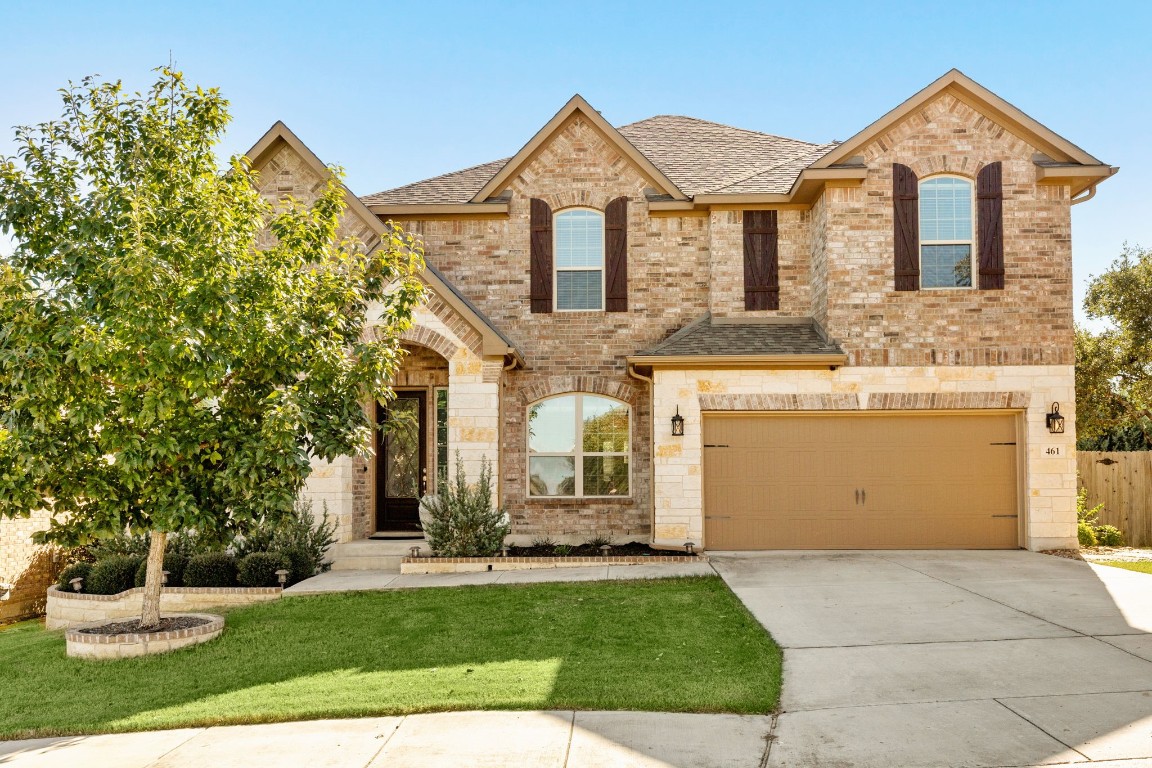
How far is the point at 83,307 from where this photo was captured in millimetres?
7277

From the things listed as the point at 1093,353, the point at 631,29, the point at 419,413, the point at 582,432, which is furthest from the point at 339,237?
the point at 1093,353

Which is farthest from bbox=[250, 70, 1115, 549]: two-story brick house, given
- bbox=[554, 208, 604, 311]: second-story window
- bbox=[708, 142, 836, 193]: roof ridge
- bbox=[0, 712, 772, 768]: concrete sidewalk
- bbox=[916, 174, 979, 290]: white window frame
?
bbox=[0, 712, 772, 768]: concrete sidewalk

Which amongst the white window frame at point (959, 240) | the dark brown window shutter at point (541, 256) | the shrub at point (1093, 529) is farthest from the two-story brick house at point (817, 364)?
the shrub at point (1093, 529)

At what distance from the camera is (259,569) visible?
35.8 ft

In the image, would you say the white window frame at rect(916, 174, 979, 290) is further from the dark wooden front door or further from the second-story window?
the dark wooden front door

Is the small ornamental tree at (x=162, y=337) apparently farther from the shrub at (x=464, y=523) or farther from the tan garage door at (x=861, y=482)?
the tan garage door at (x=861, y=482)

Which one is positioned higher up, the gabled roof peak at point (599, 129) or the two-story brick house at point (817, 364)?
the gabled roof peak at point (599, 129)

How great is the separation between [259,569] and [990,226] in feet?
38.5

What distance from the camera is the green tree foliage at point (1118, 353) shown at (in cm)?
1686

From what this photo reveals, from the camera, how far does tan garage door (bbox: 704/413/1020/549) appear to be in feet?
41.0

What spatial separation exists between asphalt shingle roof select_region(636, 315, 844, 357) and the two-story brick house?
49 mm

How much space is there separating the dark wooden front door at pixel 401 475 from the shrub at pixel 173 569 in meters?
3.37

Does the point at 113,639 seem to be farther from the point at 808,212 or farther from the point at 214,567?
the point at 808,212

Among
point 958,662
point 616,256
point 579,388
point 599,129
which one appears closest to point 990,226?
point 616,256
